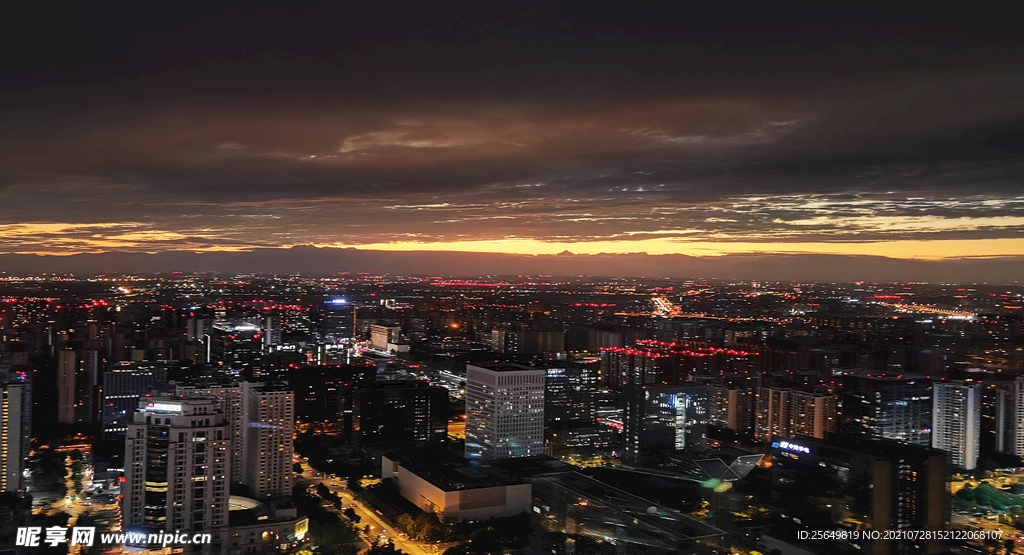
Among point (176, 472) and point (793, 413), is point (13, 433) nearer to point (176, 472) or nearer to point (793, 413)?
point (176, 472)

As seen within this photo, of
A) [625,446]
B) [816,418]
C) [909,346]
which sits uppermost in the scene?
[909,346]

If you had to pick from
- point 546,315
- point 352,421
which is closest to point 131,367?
point 352,421

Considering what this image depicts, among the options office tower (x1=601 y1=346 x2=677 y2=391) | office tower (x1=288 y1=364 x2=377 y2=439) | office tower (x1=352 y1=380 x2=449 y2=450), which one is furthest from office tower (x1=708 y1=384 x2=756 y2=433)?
office tower (x1=288 y1=364 x2=377 y2=439)

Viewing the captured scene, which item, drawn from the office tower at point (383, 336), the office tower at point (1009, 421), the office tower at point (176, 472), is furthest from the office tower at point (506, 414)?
the office tower at point (1009, 421)

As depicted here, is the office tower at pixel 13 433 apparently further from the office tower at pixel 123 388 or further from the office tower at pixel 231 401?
the office tower at pixel 231 401

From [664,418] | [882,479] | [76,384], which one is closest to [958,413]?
[882,479]

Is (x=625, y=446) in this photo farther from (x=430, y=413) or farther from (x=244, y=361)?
(x=244, y=361)

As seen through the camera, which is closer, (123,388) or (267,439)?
(267,439)
